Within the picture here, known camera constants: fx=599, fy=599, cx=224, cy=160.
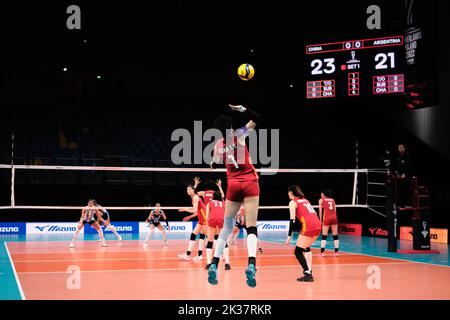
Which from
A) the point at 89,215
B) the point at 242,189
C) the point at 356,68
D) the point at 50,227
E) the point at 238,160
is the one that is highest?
the point at 356,68

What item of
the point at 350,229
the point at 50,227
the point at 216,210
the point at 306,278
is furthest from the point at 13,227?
the point at 306,278

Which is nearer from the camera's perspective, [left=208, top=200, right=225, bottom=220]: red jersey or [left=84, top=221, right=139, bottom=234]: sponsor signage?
[left=208, top=200, right=225, bottom=220]: red jersey

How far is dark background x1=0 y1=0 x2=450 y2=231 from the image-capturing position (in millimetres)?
25016

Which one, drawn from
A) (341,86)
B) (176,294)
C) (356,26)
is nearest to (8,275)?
(176,294)

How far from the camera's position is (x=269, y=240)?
2309cm

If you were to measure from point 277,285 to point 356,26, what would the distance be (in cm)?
1520

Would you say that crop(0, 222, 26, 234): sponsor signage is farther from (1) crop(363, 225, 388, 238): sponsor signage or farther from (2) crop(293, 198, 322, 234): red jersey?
(2) crop(293, 198, 322, 234): red jersey

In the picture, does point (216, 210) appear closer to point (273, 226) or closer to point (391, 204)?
point (391, 204)

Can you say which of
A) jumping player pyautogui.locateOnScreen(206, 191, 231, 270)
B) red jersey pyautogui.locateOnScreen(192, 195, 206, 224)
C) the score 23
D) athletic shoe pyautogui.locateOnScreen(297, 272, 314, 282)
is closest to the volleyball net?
the score 23

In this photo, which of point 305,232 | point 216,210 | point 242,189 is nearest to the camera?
point 242,189

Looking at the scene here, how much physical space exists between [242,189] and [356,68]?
13.6 meters

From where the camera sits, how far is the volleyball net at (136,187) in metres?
25.8

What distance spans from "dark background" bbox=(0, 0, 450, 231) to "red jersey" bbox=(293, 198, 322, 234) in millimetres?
9907

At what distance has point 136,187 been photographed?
2719cm
